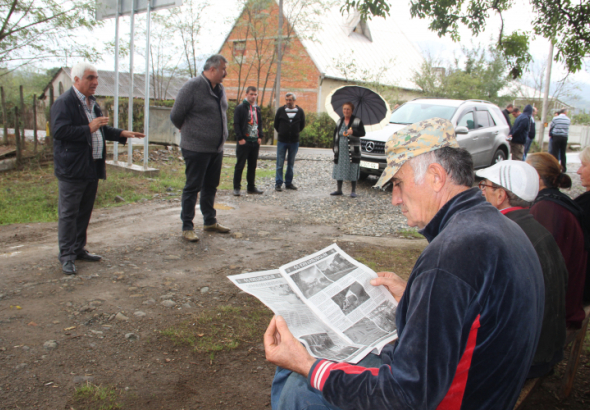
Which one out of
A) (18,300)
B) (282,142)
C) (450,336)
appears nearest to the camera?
(450,336)

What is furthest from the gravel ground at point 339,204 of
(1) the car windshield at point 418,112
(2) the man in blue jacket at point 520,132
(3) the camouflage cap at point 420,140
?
(3) the camouflage cap at point 420,140

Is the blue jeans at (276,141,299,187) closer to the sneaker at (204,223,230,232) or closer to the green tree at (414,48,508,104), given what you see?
the sneaker at (204,223,230,232)

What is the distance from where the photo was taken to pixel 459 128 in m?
9.86

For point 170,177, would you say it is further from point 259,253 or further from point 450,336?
point 450,336

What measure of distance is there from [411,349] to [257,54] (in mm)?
26224

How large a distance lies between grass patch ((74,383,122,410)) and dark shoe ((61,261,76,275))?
5.98 feet

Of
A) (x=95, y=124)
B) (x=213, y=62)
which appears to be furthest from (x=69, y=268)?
(x=213, y=62)

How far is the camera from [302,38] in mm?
25219

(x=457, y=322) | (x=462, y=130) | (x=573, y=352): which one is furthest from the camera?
(x=462, y=130)

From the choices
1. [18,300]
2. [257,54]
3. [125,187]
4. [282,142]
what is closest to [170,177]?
[125,187]

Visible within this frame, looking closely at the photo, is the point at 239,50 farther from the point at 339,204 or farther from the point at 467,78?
the point at 339,204

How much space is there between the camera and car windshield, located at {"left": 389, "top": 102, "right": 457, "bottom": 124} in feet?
33.4

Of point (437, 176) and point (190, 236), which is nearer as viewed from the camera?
point (437, 176)

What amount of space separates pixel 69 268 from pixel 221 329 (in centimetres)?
178
